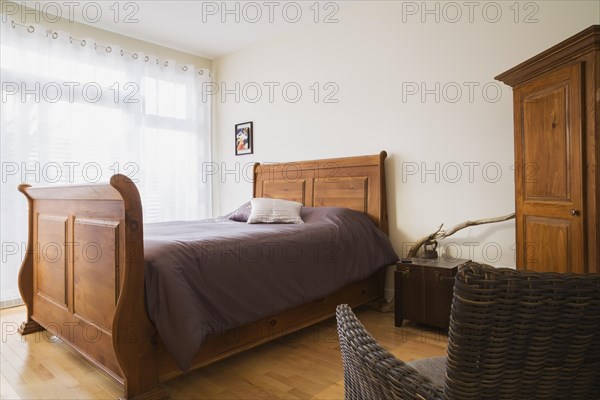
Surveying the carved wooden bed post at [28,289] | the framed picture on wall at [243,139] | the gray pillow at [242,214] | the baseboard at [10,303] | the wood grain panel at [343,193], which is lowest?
the baseboard at [10,303]

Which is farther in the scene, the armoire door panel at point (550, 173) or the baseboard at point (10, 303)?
the baseboard at point (10, 303)

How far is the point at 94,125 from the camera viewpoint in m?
3.76

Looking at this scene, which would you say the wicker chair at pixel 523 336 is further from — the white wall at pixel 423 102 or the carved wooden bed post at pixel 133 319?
the white wall at pixel 423 102

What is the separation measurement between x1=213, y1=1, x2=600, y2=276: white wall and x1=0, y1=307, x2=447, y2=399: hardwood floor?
2.96 ft

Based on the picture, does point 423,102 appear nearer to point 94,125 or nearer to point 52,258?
point 52,258

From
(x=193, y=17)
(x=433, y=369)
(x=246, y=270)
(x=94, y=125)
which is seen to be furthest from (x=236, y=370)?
(x=193, y=17)

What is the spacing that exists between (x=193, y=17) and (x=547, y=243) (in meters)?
3.51

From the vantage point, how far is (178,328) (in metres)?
1.66

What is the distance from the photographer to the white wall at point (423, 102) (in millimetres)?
2592

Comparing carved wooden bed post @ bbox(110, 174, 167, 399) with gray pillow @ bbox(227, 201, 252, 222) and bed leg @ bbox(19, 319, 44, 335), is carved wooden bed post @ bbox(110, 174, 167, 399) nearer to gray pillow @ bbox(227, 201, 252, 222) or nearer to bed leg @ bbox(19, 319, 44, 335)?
bed leg @ bbox(19, 319, 44, 335)

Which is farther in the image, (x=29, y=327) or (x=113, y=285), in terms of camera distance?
(x=29, y=327)

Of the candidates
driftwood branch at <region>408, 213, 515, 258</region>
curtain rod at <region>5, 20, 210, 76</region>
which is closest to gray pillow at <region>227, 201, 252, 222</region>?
driftwood branch at <region>408, 213, 515, 258</region>

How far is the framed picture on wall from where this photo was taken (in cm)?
442

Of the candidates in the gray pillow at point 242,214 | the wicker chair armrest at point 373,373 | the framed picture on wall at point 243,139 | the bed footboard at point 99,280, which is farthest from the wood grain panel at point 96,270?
the framed picture on wall at point 243,139
